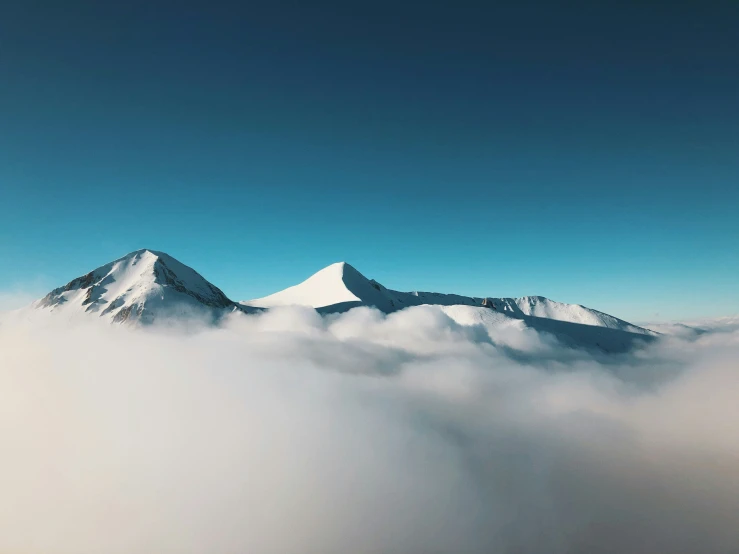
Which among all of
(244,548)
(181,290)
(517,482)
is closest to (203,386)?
(181,290)

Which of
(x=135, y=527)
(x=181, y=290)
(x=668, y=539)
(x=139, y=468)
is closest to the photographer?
(x=135, y=527)

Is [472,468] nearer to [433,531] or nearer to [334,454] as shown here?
[433,531]

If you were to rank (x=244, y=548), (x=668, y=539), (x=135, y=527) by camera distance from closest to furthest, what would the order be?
(x=135, y=527) → (x=244, y=548) → (x=668, y=539)

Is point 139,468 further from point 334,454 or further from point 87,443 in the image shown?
point 334,454

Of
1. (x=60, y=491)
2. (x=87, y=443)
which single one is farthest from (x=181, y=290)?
(x=60, y=491)

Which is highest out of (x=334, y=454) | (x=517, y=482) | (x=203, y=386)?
(x=203, y=386)

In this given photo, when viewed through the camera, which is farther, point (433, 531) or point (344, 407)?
point (344, 407)

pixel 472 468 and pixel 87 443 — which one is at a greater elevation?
pixel 87 443
